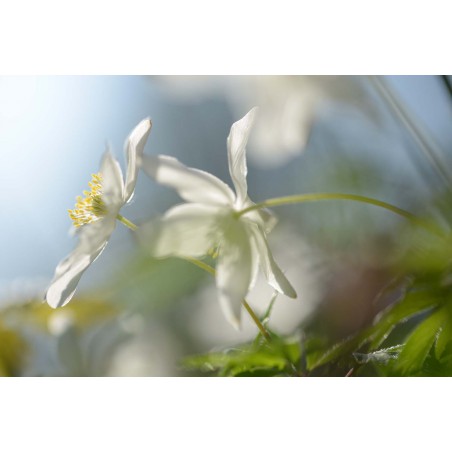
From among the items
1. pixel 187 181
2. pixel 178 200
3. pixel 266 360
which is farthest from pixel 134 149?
pixel 178 200

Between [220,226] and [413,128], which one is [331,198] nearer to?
[220,226]

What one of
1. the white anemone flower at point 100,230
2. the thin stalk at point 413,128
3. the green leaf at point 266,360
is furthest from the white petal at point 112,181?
the thin stalk at point 413,128

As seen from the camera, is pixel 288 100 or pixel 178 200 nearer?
pixel 288 100
